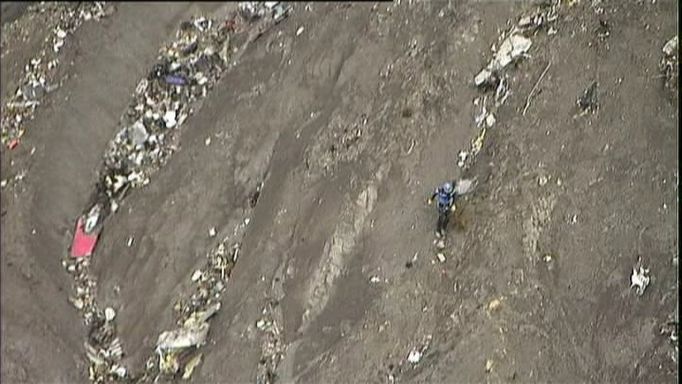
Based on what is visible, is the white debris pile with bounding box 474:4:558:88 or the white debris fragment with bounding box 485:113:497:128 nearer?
the white debris fragment with bounding box 485:113:497:128

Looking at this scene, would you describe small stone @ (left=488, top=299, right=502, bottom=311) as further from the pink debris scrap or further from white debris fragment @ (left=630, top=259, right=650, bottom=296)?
the pink debris scrap

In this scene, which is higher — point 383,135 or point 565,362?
point 383,135

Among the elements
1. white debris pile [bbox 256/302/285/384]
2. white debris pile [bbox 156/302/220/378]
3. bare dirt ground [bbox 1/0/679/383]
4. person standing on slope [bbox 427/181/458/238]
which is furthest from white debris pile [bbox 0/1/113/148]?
person standing on slope [bbox 427/181/458/238]

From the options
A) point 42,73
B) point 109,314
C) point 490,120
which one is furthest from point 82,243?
point 490,120

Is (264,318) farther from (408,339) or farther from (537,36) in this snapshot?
(537,36)

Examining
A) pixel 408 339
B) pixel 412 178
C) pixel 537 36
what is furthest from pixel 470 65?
pixel 408 339

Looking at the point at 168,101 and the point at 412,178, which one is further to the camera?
the point at 168,101

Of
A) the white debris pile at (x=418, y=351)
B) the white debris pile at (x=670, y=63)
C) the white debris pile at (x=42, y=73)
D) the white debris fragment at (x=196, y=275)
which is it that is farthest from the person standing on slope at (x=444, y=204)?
the white debris pile at (x=42, y=73)

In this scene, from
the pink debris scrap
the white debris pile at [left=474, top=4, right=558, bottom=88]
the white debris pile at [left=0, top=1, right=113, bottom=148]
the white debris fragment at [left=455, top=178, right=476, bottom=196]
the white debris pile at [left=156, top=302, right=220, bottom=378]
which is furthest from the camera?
the white debris pile at [left=0, top=1, right=113, bottom=148]
